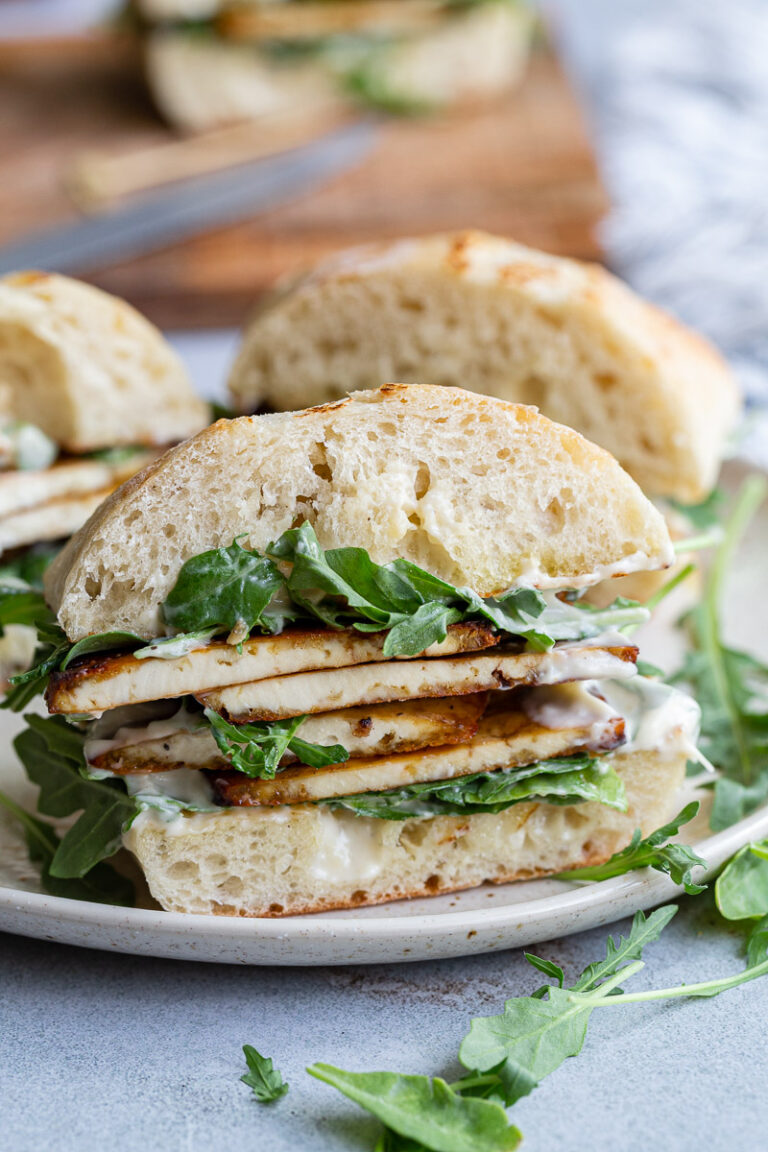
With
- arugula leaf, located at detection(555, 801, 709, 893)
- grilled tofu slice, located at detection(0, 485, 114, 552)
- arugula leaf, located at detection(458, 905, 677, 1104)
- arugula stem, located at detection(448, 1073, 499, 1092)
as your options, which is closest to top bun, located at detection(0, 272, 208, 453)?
grilled tofu slice, located at detection(0, 485, 114, 552)

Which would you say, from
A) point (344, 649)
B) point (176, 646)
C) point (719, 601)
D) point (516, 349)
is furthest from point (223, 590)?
point (719, 601)

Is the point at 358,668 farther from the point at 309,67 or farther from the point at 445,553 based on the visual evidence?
the point at 309,67

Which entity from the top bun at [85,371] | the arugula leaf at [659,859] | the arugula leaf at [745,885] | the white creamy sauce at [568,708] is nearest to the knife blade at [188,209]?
the top bun at [85,371]

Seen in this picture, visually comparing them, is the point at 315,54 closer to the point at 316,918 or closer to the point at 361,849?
the point at 361,849

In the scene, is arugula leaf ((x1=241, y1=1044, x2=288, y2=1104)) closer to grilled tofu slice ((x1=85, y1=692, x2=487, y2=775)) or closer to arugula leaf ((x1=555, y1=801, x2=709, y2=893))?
grilled tofu slice ((x1=85, y1=692, x2=487, y2=775))

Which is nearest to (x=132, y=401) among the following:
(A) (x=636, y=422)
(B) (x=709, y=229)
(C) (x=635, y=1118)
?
(A) (x=636, y=422)

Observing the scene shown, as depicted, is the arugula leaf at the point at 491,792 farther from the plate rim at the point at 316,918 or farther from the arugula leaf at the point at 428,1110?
the arugula leaf at the point at 428,1110

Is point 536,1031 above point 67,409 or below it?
below

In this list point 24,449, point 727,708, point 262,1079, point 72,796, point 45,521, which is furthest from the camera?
point 24,449
